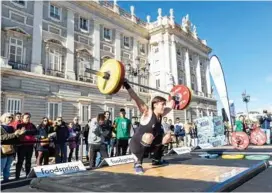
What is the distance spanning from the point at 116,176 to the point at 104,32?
21630mm

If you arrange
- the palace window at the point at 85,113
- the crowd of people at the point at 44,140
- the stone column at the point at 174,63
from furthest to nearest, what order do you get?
the stone column at the point at 174,63, the palace window at the point at 85,113, the crowd of people at the point at 44,140

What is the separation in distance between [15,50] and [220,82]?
14.3 meters

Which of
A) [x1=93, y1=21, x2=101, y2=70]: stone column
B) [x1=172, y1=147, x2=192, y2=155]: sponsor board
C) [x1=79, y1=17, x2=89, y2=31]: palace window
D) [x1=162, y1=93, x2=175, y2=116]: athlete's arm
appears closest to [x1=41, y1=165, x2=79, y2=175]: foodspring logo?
[x1=162, y1=93, x2=175, y2=116]: athlete's arm

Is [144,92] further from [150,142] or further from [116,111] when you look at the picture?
[150,142]

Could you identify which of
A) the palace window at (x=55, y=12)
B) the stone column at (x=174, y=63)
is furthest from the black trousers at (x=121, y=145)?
the stone column at (x=174, y=63)

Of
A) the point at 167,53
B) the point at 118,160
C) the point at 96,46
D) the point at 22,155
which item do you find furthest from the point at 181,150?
the point at 167,53

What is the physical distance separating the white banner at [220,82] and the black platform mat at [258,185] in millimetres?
4326

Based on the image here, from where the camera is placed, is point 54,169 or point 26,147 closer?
point 54,169

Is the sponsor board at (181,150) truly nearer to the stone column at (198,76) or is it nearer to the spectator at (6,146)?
the spectator at (6,146)

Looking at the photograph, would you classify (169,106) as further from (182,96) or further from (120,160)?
(120,160)

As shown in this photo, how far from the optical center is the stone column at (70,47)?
19.8 metres

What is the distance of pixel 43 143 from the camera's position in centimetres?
592

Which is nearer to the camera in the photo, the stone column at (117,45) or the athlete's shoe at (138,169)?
the athlete's shoe at (138,169)

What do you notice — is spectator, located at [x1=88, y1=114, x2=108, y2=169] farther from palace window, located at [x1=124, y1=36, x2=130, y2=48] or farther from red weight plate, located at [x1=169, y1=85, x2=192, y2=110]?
palace window, located at [x1=124, y1=36, x2=130, y2=48]
